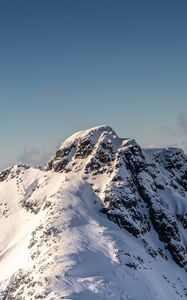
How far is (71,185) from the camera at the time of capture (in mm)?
162375

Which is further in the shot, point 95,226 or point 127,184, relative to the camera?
point 127,184

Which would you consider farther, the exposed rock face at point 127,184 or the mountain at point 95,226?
the exposed rock face at point 127,184

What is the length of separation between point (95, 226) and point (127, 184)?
24087 mm

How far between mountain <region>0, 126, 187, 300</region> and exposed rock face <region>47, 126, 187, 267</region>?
317 millimetres

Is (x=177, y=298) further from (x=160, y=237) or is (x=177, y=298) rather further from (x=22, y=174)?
(x=22, y=174)

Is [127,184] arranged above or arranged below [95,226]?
above

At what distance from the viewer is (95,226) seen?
14250 centimetres

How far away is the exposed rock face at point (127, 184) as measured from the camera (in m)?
155

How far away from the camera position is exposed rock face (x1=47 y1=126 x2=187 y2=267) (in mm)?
155250

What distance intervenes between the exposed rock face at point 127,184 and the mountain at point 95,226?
0.32 meters

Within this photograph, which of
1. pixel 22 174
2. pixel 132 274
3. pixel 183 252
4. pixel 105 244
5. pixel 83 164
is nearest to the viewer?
pixel 132 274

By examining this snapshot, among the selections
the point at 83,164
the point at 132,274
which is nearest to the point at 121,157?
the point at 83,164

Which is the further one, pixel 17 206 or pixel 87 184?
pixel 17 206

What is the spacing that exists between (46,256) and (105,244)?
661 inches
